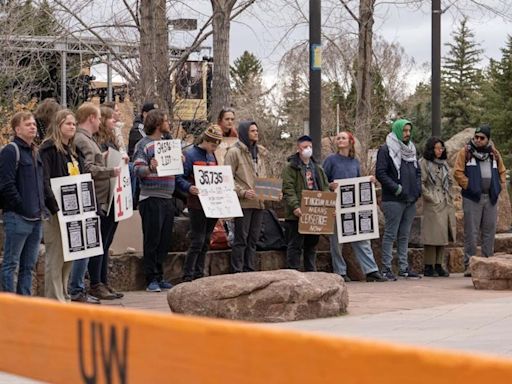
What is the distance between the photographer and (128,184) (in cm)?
1230

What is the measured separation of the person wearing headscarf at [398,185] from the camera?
1525 centimetres

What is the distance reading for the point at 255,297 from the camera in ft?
34.1

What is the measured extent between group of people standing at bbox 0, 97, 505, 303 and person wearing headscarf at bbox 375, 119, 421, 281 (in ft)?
0.04

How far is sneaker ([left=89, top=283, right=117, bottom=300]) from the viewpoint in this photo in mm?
12023

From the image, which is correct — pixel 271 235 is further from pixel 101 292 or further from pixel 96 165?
pixel 96 165

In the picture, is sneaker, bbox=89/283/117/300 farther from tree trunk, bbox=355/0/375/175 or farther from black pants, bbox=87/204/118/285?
tree trunk, bbox=355/0/375/175

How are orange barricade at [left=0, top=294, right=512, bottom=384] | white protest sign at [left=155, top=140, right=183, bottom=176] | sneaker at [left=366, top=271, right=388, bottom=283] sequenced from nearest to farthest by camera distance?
1. orange barricade at [left=0, top=294, right=512, bottom=384]
2. white protest sign at [left=155, top=140, right=183, bottom=176]
3. sneaker at [left=366, top=271, right=388, bottom=283]

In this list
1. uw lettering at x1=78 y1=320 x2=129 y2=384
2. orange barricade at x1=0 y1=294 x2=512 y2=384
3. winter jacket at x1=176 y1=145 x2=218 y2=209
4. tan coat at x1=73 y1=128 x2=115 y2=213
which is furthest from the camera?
winter jacket at x1=176 y1=145 x2=218 y2=209

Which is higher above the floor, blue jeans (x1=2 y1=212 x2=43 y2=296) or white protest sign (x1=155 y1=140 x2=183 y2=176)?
white protest sign (x1=155 y1=140 x2=183 y2=176)

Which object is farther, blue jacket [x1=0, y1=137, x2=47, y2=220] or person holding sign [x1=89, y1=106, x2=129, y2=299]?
person holding sign [x1=89, y1=106, x2=129, y2=299]

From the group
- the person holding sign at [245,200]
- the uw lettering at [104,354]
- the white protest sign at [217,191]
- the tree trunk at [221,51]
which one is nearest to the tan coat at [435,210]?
the person holding sign at [245,200]

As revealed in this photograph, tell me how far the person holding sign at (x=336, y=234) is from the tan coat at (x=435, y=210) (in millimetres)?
1007

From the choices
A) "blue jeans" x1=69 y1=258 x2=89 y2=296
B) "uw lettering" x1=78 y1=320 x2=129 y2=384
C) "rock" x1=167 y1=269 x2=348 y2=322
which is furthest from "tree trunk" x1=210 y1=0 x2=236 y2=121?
"uw lettering" x1=78 y1=320 x2=129 y2=384

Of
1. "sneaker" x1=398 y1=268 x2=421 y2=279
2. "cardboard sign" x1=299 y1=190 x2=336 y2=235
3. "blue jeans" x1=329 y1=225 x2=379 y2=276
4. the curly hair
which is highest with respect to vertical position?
the curly hair
